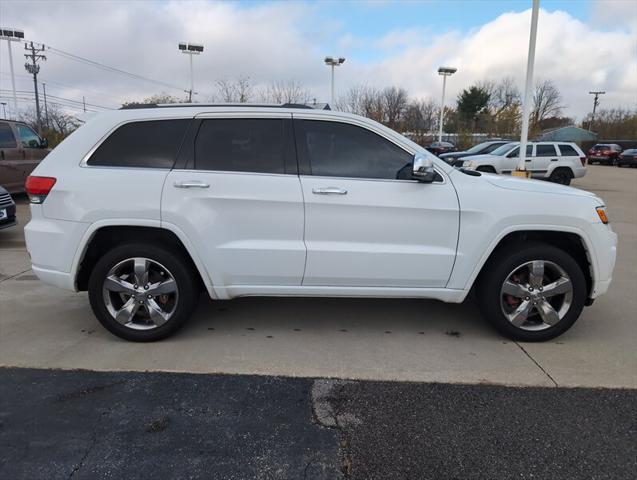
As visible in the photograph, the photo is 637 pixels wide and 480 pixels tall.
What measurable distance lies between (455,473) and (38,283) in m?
5.06

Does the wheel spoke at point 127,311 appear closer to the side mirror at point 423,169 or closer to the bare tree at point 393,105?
the side mirror at point 423,169

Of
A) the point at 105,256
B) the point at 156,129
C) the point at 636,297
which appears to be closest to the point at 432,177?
the point at 156,129

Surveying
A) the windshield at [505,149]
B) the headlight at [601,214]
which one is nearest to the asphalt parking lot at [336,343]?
the headlight at [601,214]

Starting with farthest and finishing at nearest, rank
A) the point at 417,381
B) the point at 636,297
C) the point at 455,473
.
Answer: the point at 636,297
the point at 417,381
the point at 455,473

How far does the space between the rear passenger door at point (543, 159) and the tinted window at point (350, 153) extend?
15.7 meters

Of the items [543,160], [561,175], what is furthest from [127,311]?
[561,175]

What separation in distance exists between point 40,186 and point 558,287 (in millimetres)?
4247

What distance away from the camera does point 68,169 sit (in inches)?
144

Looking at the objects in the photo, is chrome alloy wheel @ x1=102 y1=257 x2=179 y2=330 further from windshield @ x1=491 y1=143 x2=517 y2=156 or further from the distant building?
the distant building

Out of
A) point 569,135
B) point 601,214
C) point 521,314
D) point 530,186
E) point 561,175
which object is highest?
point 569,135

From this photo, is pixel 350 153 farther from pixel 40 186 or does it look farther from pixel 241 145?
pixel 40 186

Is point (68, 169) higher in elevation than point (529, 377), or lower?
higher

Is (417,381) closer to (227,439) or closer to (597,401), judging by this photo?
(597,401)

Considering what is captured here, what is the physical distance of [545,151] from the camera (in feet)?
57.5
